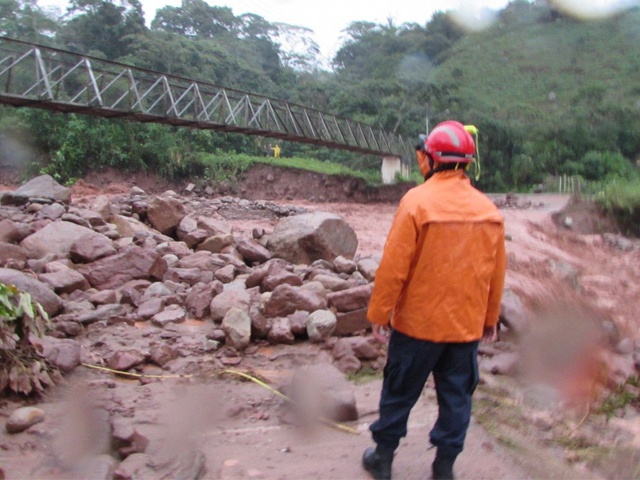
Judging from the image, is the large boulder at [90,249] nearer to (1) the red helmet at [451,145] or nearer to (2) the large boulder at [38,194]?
(2) the large boulder at [38,194]

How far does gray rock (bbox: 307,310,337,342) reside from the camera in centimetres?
485

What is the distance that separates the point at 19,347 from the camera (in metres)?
3.46

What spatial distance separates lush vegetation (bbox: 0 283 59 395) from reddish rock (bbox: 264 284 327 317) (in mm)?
1981

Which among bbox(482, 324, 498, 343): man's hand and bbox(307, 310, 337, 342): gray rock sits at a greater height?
bbox(482, 324, 498, 343): man's hand

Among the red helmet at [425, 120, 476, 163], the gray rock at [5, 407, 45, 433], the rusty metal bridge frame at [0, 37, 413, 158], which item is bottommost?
the gray rock at [5, 407, 45, 433]

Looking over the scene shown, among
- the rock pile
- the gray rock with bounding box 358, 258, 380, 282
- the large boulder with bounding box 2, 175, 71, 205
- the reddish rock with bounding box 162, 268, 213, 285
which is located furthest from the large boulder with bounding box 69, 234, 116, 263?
the large boulder with bounding box 2, 175, 71, 205

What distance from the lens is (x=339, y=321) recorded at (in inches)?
198

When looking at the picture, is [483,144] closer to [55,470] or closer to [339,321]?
[339,321]

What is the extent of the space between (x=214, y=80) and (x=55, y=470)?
2695cm

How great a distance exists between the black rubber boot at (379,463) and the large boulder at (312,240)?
15.7 feet

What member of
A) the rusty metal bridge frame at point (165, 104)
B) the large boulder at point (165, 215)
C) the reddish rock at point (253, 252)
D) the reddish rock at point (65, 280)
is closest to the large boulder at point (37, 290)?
the reddish rock at point (65, 280)

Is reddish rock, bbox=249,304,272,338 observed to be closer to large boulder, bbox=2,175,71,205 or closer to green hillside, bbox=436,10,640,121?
large boulder, bbox=2,175,71,205

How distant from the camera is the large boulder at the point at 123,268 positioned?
6.09 meters

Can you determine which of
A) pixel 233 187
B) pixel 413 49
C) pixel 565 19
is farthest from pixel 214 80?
pixel 565 19
